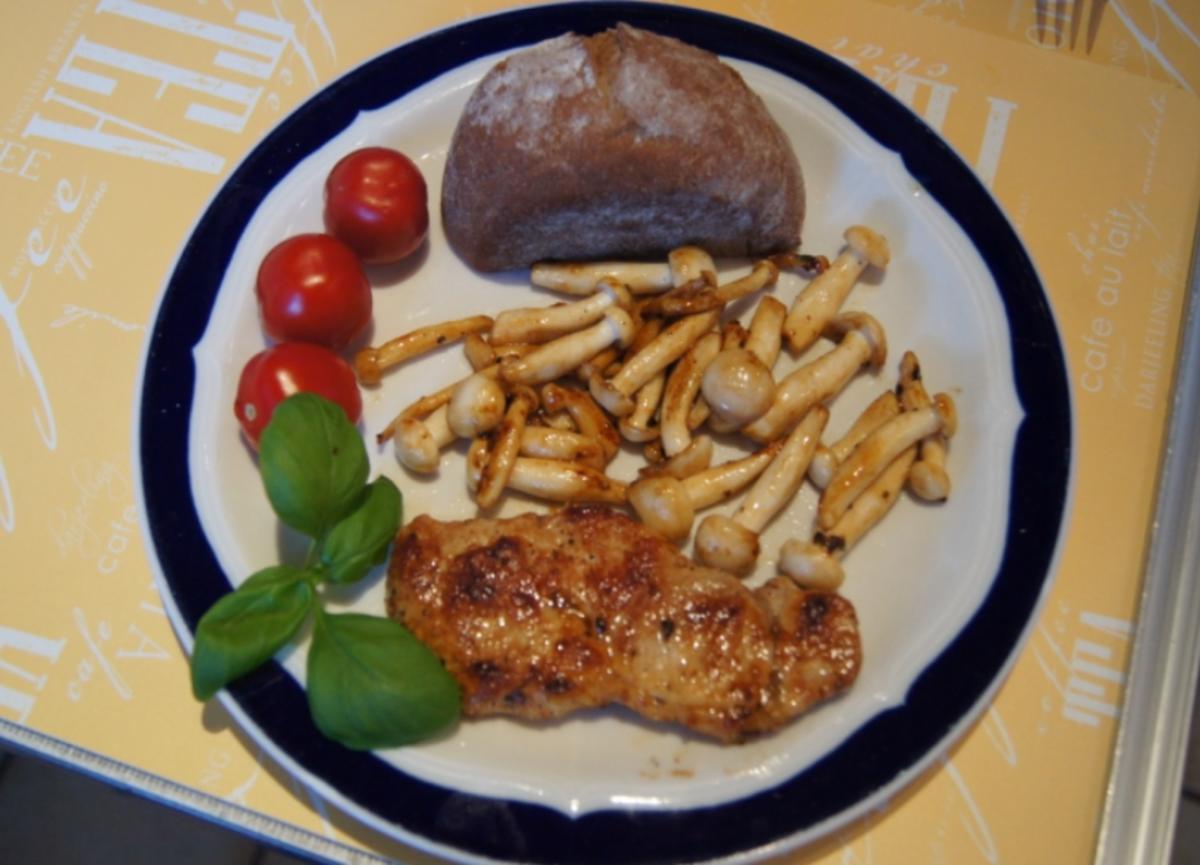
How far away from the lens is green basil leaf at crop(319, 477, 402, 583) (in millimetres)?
1357

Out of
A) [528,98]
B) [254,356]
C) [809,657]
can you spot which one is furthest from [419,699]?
[528,98]

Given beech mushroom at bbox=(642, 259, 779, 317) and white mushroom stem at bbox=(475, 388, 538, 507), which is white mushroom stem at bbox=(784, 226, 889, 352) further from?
white mushroom stem at bbox=(475, 388, 538, 507)

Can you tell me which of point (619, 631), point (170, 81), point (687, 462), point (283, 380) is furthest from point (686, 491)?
point (170, 81)

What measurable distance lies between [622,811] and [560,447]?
55 cm

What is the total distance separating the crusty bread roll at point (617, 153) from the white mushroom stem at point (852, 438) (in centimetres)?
36

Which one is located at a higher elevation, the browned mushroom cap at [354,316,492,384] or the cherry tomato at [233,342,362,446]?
the browned mushroom cap at [354,316,492,384]

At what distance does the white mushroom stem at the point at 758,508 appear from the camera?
1403mm

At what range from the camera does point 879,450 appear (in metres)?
1.49

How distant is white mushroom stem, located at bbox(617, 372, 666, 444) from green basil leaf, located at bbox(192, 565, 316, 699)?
56 cm

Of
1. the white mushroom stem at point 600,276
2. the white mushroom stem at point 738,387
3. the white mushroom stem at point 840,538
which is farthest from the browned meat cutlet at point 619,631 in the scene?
the white mushroom stem at point 600,276

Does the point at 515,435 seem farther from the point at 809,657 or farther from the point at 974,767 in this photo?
the point at 974,767

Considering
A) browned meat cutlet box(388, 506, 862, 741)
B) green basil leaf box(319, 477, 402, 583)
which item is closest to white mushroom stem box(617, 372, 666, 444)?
browned meat cutlet box(388, 506, 862, 741)

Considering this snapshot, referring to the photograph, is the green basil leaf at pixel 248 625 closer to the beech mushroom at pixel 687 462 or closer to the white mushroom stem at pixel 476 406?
the white mushroom stem at pixel 476 406

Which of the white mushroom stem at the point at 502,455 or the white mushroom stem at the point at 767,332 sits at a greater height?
the white mushroom stem at the point at 767,332
